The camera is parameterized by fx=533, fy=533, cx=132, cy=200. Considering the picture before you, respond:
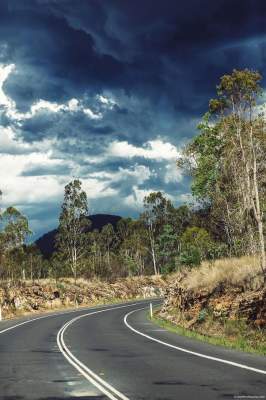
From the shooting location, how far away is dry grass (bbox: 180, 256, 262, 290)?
2273 centimetres

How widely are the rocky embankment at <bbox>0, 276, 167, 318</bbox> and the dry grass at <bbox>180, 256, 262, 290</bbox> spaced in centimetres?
2227

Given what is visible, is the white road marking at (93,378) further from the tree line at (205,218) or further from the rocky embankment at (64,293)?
the rocky embankment at (64,293)

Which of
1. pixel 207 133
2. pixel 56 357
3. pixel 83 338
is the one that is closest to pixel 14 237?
pixel 207 133

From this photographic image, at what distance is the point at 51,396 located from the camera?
10.1m

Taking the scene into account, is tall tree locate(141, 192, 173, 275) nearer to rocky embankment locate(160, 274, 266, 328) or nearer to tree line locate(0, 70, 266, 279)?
tree line locate(0, 70, 266, 279)

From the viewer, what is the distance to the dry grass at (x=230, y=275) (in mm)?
→ 22734

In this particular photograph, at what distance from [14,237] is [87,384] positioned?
223 ft

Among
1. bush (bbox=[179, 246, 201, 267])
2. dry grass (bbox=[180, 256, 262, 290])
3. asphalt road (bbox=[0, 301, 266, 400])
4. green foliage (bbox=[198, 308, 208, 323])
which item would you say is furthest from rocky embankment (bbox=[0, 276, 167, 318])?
asphalt road (bbox=[0, 301, 266, 400])

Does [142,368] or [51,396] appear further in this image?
[142,368]

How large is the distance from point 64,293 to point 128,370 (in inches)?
1890

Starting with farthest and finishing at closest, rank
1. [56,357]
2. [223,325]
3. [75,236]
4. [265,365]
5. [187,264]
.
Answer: [75,236] → [187,264] → [223,325] → [56,357] → [265,365]

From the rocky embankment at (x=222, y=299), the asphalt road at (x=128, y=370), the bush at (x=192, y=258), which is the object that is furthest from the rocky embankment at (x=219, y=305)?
the bush at (x=192, y=258)

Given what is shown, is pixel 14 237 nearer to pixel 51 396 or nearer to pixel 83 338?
pixel 83 338

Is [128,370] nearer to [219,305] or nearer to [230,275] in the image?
[219,305]
